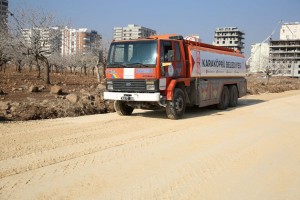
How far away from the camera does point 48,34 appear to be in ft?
94.0

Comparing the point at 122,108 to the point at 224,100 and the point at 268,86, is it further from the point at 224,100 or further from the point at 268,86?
the point at 268,86

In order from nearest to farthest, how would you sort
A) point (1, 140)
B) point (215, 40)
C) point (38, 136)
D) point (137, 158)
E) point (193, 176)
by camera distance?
point (193, 176), point (137, 158), point (1, 140), point (38, 136), point (215, 40)

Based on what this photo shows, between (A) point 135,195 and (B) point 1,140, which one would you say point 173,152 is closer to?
(A) point 135,195

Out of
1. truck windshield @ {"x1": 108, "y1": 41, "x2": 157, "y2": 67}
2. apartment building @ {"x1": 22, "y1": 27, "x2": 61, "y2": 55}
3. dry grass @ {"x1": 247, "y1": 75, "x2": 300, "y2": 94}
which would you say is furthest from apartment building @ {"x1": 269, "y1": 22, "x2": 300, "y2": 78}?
truck windshield @ {"x1": 108, "y1": 41, "x2": 157, "y2": 67}

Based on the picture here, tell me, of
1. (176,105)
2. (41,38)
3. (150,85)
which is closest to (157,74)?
(150,85)

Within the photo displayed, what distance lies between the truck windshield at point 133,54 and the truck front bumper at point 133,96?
93 cm

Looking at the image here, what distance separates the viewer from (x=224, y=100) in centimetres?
1566

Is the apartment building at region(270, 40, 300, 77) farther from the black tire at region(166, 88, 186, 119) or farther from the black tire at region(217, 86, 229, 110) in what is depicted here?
the black tire at region(166, 88, 186, 119)

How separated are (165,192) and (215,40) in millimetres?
133215

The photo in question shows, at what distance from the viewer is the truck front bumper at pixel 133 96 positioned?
1069 cm

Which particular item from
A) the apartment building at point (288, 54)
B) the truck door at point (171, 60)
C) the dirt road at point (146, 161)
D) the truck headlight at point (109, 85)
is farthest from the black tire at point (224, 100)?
A: the apartment building at point (288, 54)

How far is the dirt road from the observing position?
4840mm

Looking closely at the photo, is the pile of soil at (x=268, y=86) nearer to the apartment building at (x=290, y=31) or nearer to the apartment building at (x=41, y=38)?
the apartment building at (x=41, y=38)

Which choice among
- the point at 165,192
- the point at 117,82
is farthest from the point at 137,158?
the point at 117,82
